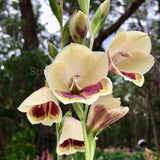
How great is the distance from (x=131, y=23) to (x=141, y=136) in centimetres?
1730

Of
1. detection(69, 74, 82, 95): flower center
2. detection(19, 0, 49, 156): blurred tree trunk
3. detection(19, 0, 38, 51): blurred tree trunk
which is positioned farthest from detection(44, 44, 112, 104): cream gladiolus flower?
detection(19, 0, 49, 156): blurred tree trunk

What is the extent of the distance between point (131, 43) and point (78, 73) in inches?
10.0

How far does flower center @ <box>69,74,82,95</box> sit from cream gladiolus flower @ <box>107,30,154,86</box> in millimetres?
170

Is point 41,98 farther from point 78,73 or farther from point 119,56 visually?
point 119,56

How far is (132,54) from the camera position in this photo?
0.91 metres

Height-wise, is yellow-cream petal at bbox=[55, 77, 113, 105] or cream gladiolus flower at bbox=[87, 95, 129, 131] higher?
yellow-cream petal at bbox=[55, 77, 113, 105]

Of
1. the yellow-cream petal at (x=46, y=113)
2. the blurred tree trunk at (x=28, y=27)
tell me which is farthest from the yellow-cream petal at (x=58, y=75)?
the blurred tree trunk at (x=28, y=27)

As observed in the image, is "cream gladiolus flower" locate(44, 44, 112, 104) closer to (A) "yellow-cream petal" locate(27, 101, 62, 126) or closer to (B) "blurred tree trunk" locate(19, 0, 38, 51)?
(A) "yellow-cream petal" locate(27, 101, 62, 126)

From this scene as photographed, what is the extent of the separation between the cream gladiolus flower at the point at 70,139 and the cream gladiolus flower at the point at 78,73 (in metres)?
0.21

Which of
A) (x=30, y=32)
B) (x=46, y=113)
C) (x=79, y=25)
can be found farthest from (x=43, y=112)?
(x=30, y=32)

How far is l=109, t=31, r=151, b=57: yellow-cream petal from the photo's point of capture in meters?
0.86

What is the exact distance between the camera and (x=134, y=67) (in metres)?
0.90

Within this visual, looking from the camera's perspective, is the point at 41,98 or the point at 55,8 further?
the point at 55,8

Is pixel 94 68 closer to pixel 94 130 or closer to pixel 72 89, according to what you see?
pixel 72 89
